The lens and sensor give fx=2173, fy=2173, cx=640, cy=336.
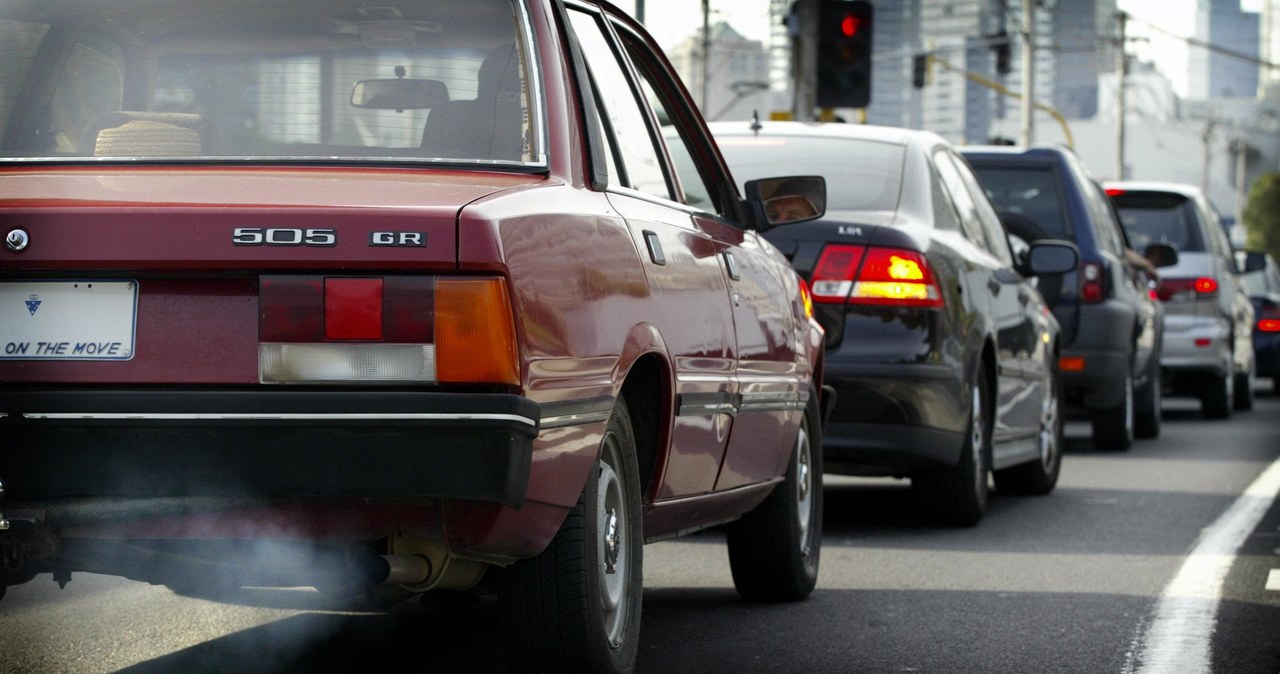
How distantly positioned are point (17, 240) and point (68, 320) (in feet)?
0.59

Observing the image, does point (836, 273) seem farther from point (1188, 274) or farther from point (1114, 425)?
point (1188, 274)

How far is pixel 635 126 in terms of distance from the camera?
18.0 ft

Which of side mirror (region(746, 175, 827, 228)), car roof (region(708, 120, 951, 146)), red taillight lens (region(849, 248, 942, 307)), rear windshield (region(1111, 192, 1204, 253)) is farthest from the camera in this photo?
rear windshield (region(1111, 192, 1204, 253))

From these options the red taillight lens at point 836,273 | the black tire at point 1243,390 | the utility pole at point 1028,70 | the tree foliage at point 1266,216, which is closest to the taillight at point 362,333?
the red taillight lens at point 836,273

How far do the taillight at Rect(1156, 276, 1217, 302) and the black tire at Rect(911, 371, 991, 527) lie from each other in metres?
9.02

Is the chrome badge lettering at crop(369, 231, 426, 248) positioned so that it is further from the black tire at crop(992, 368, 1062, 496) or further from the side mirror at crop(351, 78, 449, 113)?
the black tire at crop(992, 368, 1062, 496)

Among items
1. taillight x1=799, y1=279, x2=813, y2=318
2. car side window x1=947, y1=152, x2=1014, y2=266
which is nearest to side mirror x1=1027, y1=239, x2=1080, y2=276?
car side window x1=947, y1=152, x2=1014, y2=266

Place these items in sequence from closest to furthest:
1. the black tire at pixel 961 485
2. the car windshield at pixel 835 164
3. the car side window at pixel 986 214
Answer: the car windshield at pixel 835 164 < the black tire at pixel 961 485 < the car side window at pixel 986 214

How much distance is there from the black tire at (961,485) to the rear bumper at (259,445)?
5080mm

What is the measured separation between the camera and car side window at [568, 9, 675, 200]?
5.18 m

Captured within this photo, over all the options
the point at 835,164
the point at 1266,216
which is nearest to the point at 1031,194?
the point at 835,164

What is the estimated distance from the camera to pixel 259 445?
3951 millimetres

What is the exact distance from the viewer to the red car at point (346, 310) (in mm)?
3969

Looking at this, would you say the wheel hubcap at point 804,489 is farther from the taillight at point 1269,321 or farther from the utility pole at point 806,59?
the taillight at point 1269,321
